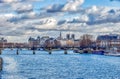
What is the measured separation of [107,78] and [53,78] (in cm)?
1157

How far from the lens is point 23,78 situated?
84.9 metres

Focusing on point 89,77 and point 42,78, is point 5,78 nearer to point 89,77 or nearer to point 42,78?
point 42,78

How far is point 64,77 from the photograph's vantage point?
3575 inches

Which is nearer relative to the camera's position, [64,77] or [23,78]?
→ [23,78]

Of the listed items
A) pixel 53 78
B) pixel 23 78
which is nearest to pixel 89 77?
pixel 53 78

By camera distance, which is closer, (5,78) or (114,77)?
(5,78)

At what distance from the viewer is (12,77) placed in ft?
285

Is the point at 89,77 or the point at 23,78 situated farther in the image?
the point at 89,77

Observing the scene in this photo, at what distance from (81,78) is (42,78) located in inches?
308

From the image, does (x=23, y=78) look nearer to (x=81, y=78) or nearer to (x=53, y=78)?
(x=53, y=78)

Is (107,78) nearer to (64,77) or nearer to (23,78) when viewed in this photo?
(64,77)

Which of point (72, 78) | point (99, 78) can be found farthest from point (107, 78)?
Answer: point (72, 78)

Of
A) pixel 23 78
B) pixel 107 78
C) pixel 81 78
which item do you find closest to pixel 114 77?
pixel 107 78

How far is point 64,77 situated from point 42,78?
5.72 m
